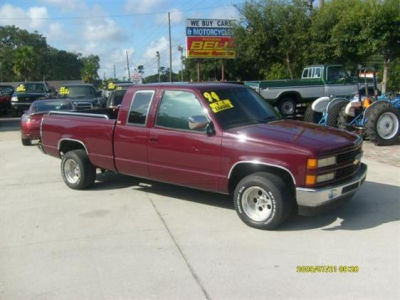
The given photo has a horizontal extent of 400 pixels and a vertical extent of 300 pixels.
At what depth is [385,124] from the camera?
37.5ft

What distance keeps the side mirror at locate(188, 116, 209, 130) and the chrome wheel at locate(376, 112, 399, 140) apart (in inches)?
270

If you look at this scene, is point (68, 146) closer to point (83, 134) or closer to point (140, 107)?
A: point (83, 134)

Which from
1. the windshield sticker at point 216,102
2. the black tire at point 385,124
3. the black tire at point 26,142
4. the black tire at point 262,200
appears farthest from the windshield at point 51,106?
the black tire at point 262,200

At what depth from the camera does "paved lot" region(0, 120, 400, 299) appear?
165 inches

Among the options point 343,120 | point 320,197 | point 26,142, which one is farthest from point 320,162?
point 26,142

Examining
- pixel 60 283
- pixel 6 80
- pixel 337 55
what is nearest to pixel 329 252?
pixel 60 283

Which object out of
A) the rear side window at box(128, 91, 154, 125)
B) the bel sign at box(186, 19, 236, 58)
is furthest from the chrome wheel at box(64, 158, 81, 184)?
the bel sign at box(186, 19, 236, 58)

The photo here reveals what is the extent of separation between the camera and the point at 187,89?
250 inches

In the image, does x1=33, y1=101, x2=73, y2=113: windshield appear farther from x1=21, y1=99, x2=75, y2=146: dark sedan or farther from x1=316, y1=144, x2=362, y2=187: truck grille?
x1=316, y1=144, x2=362, y2=187: truck grille

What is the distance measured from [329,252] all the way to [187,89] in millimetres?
2886

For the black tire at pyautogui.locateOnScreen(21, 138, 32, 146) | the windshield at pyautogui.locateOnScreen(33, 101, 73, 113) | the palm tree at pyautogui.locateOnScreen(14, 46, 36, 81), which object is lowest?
the black tire at pyautogui.locateOnScreen(21, 138, 32, 146)

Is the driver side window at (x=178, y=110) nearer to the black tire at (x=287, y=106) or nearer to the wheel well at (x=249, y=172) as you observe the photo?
the wheel well at (x=249, y=172)

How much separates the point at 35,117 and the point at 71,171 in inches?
279

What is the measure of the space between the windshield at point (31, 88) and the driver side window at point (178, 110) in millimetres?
22733
